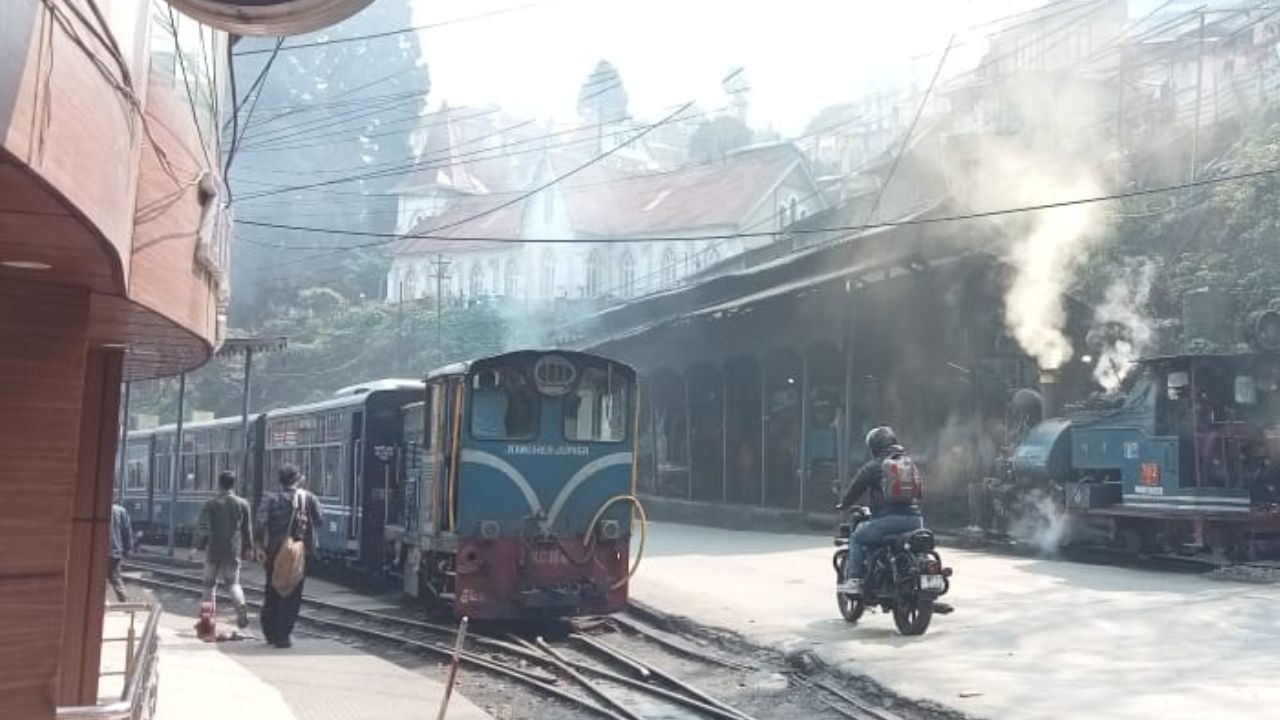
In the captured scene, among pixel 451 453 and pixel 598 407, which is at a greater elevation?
pixel 598 407

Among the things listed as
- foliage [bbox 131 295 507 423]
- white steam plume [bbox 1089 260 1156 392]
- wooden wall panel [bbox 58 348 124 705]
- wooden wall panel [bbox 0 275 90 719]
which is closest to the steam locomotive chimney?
white steam plume [bbox 1089 260 1156 392]

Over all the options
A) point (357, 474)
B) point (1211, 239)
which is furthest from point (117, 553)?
point (1211, 239)

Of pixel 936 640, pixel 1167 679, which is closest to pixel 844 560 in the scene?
pixel 936 640

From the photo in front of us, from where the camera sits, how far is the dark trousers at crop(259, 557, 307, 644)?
35.0ft

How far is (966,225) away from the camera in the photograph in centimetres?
2259

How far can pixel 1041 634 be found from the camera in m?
9.97

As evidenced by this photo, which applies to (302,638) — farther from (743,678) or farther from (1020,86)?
(1020,86)

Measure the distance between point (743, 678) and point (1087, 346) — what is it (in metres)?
15.1

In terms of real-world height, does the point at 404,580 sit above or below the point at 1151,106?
below

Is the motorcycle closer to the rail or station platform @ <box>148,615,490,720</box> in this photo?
station platform @ <box>148,615,490,720</box>

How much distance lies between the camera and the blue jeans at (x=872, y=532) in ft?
33.2

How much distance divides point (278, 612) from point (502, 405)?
285cm

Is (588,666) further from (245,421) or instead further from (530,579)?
(245,421)

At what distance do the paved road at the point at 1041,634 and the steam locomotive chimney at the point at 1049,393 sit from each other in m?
4.31
